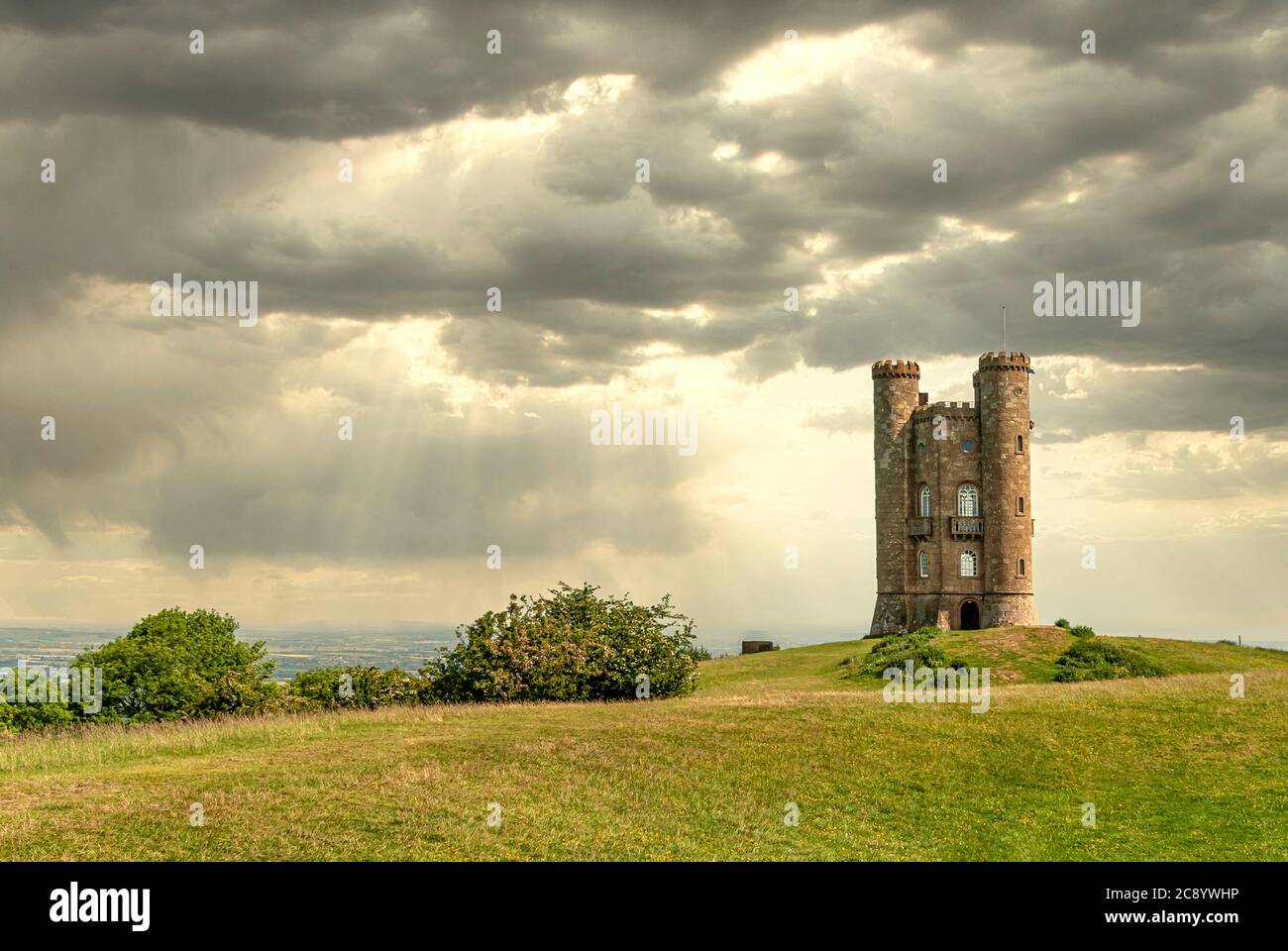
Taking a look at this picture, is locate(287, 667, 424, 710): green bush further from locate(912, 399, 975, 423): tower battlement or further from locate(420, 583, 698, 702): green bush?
locate(912, 399, 975, 423): tower battlement

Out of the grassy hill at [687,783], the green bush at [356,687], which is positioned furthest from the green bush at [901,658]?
the green bush at [356,687]

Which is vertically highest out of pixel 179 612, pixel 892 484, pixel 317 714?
pixel 892 484

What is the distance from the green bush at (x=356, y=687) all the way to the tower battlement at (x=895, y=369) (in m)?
44.3

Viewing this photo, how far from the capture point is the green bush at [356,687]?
38.6m

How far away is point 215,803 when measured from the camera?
805 inches

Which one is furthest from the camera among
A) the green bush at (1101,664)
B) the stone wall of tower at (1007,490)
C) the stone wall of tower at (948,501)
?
the stone wall of tower at (948,501)

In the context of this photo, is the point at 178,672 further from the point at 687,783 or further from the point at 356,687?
the point at 687,783

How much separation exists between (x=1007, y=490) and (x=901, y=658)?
2166cm

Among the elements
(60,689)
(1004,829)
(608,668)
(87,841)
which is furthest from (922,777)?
(60,689)

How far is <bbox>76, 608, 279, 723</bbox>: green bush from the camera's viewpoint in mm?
37312

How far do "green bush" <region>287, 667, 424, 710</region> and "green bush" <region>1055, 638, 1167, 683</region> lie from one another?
28.6m

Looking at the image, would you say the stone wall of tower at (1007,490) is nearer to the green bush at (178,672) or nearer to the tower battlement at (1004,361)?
the tower battlement at (1004,361)

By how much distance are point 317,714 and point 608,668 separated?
11294mm

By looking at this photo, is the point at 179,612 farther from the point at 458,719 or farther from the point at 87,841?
the point at 87,841
